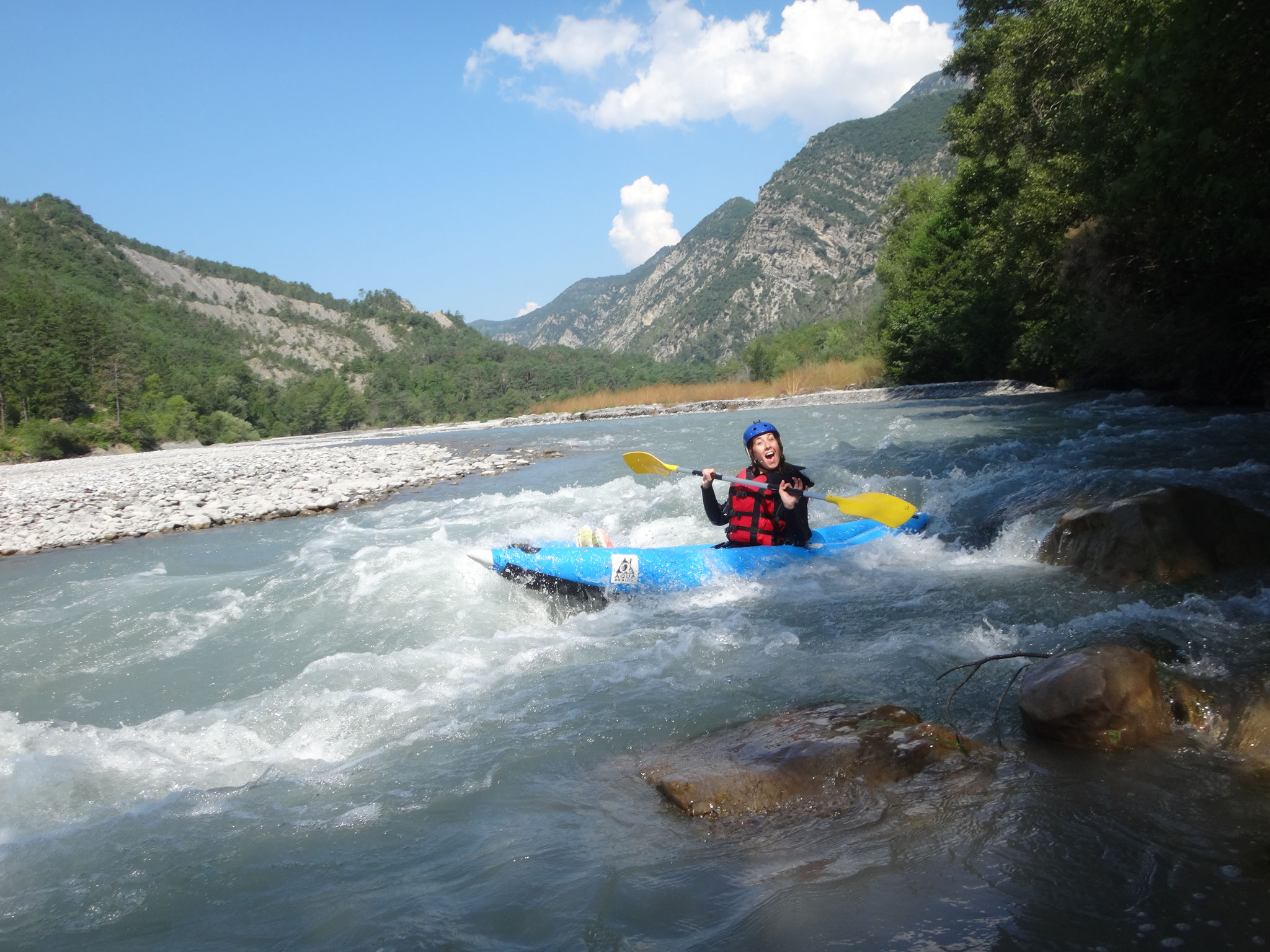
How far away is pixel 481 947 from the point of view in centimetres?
207

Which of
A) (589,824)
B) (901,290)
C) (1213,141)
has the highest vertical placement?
(901,290)

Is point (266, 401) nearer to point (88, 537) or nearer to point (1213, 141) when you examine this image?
point (88, 537)

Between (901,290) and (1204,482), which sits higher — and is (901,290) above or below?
above

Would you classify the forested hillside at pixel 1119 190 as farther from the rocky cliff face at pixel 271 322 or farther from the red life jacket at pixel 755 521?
the rocky cliff face at pixel 271 322

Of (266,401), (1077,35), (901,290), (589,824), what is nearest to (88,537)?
(589,824)

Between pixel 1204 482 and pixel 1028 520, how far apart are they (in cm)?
194

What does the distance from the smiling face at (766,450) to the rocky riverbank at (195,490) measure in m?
8.78

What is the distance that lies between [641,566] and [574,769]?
2.46m

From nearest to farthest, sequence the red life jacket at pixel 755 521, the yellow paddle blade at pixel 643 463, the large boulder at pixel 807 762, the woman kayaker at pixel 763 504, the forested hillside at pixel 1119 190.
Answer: the large boulder at pixel 807 762
the woman kayaker at pixel 763 504
the red life jacket at pixel 755 521
the forested hillside at pixel 1119 190
the yellow paddle blade at pixel 643 463

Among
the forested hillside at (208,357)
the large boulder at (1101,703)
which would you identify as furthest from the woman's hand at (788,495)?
the forested hillside at (208,357)

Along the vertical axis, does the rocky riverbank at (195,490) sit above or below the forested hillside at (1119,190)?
below

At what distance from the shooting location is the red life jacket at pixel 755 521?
569 centimetres

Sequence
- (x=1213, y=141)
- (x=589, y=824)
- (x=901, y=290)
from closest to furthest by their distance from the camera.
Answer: (x=589, y=824) < (x=1213, y=141) < (x=901, y=290)

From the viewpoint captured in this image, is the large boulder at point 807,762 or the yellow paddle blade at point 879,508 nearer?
the large boulder at point 807,762
